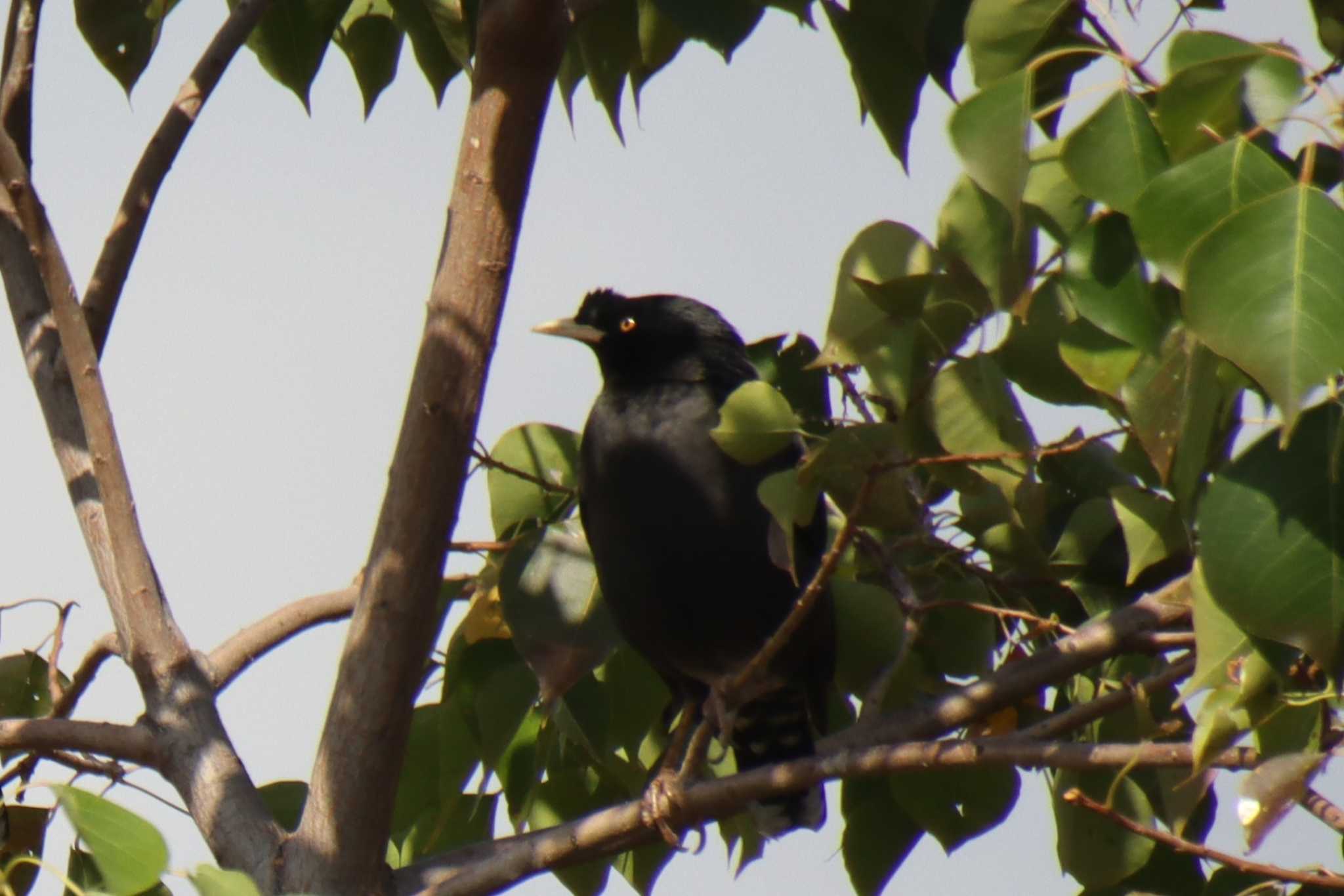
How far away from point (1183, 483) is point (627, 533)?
7.87 feet

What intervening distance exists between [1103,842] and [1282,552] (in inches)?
48.2

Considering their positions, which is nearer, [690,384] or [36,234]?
[36,234]

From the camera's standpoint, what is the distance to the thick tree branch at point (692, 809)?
7.77 feet

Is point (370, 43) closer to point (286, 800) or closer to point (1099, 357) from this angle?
point (286, 800)

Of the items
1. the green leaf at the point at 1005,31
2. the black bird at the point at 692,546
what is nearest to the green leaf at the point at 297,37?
the black bird at the point at 692,546

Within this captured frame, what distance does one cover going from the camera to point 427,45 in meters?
3.61

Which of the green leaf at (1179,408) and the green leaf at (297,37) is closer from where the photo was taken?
the green leaf at (1179,408)

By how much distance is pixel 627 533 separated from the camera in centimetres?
409

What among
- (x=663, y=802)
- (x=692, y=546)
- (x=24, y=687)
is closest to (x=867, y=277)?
(x=663, y=802)

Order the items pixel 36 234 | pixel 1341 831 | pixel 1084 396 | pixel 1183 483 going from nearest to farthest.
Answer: pixel 1183 483 → pixel 1341 831 → pixel 1084 396 → pixel 36 234

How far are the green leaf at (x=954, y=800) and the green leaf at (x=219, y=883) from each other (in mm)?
1706

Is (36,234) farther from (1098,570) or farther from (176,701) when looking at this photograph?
(1098,570)

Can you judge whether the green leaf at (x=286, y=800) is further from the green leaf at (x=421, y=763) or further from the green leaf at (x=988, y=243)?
the green leaf at (x=988, y=243)

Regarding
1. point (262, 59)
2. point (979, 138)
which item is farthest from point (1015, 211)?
point (262, 59)
